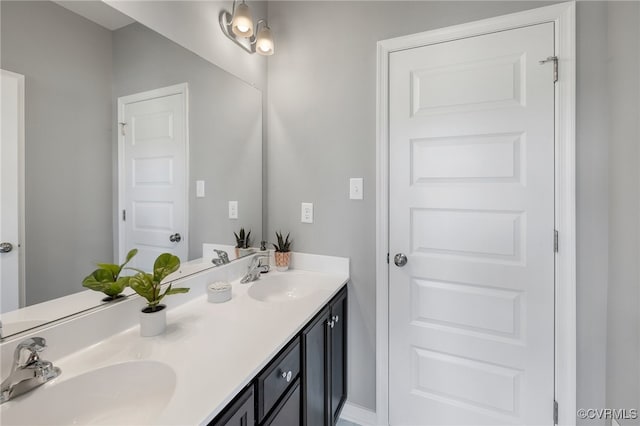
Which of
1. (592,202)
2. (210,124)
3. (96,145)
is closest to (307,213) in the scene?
(210,124)

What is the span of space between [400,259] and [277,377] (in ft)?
2.88

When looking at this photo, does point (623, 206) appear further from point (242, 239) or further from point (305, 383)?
point (242, 239)

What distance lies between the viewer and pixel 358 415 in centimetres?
161

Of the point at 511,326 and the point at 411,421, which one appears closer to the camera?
the point at 511,326

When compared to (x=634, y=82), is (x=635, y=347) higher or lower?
lower

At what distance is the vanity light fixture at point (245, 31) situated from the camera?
4.75 feet

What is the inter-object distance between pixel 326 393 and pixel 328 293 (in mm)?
453

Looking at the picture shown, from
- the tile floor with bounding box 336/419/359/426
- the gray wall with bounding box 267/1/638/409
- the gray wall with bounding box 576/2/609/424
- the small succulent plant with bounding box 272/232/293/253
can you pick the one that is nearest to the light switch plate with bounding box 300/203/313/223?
the gray wall with bounding box 267/1/638/409

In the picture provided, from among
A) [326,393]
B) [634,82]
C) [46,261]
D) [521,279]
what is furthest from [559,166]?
[46,261]

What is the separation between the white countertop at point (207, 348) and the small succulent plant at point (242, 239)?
1.41ft

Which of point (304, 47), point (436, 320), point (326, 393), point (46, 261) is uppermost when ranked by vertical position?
point (304, 47)

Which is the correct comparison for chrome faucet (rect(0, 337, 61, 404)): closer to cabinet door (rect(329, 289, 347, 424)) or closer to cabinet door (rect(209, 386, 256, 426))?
cabinet door (rect(209, 386, 256, 426))

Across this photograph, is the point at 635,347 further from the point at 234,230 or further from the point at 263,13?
the point at 263,13

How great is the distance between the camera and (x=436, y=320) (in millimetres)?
1464
